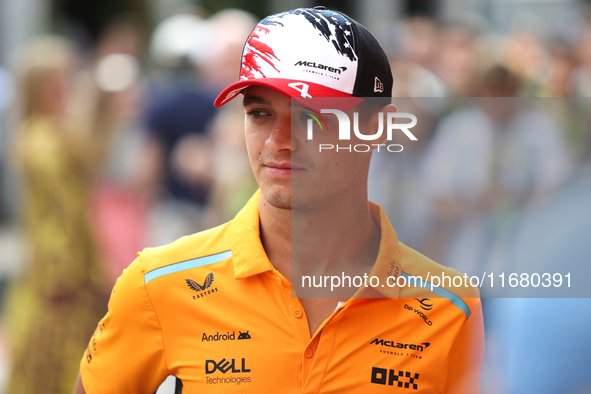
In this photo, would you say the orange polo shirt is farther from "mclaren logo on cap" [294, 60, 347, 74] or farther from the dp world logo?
"mclaren logo on cap" [294, 60, 347, 74]

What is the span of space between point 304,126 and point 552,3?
5.38m

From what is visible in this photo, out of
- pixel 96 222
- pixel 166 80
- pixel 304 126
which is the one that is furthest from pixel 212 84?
pixel 304 126

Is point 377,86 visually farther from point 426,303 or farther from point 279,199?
point 426,303

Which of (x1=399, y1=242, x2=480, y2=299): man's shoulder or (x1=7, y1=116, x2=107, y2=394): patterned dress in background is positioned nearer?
(x1=399, y1=242, x2=480, y2=299): man's shoulder

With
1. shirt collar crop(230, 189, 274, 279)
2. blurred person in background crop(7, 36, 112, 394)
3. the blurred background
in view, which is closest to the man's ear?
the blurred background

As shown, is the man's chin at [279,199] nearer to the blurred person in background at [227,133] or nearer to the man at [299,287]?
the man at [299,287]

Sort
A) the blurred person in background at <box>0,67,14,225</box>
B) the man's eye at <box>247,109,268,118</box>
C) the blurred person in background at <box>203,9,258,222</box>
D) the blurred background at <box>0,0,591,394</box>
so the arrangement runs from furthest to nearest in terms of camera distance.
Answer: the blurred person in background at <box>0,67,14,225</box> → the blurred person in background at <box>203,9,258,222</box> → the man's eye at <box>247,109,268,118</box> → the blurred background at <box>0,0,591,394</box>

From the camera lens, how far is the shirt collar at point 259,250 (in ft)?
6.27

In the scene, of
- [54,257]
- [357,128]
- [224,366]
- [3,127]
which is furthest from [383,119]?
[3,127]

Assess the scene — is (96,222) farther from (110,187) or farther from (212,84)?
(212,84)

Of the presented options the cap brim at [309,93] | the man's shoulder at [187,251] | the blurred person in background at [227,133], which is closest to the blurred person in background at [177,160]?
the blurred person in background at [227,133]

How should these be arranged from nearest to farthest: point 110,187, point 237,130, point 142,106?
point 237,130, point 110,187, point 142,106

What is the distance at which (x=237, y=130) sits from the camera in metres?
4.54

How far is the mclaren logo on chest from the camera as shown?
1926mm
